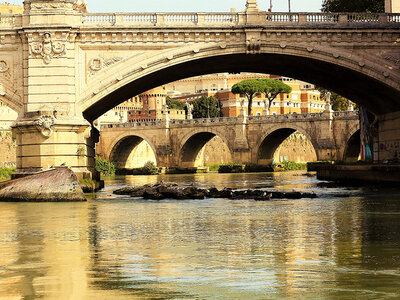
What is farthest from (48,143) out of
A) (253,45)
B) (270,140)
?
(270,140)

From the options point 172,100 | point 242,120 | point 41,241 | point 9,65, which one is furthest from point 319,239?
point 172,100

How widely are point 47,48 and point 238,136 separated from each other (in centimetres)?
5335

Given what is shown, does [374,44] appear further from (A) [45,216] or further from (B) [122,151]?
(B) [122,151]

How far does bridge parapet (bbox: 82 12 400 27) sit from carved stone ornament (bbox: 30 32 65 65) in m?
1.38

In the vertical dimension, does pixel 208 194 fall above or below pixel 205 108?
below

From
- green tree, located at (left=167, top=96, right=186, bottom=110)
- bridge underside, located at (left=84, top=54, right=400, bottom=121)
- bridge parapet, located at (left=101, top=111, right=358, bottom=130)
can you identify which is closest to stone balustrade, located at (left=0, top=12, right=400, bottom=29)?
bridge underside, located at (left=84, top=54, right=400, bottom=121)

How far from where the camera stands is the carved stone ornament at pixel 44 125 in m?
30.6

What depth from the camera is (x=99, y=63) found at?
3216 cm

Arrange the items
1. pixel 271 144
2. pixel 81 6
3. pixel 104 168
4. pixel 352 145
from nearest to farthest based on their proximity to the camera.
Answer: pixel 81 6
pixel 104 168
pixel 352 145
pixel 271 144

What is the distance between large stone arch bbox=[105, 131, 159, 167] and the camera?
295ft

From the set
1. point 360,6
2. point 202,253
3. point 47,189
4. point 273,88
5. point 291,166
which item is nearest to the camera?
point 202,253

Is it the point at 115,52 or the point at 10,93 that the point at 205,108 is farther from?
the point at 10,93

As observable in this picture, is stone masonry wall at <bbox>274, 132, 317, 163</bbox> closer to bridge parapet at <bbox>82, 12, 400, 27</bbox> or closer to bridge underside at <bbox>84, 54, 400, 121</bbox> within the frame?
bridge underside at <bbox>84, 54, 400, 121</bbox>

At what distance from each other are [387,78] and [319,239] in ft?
58.9
